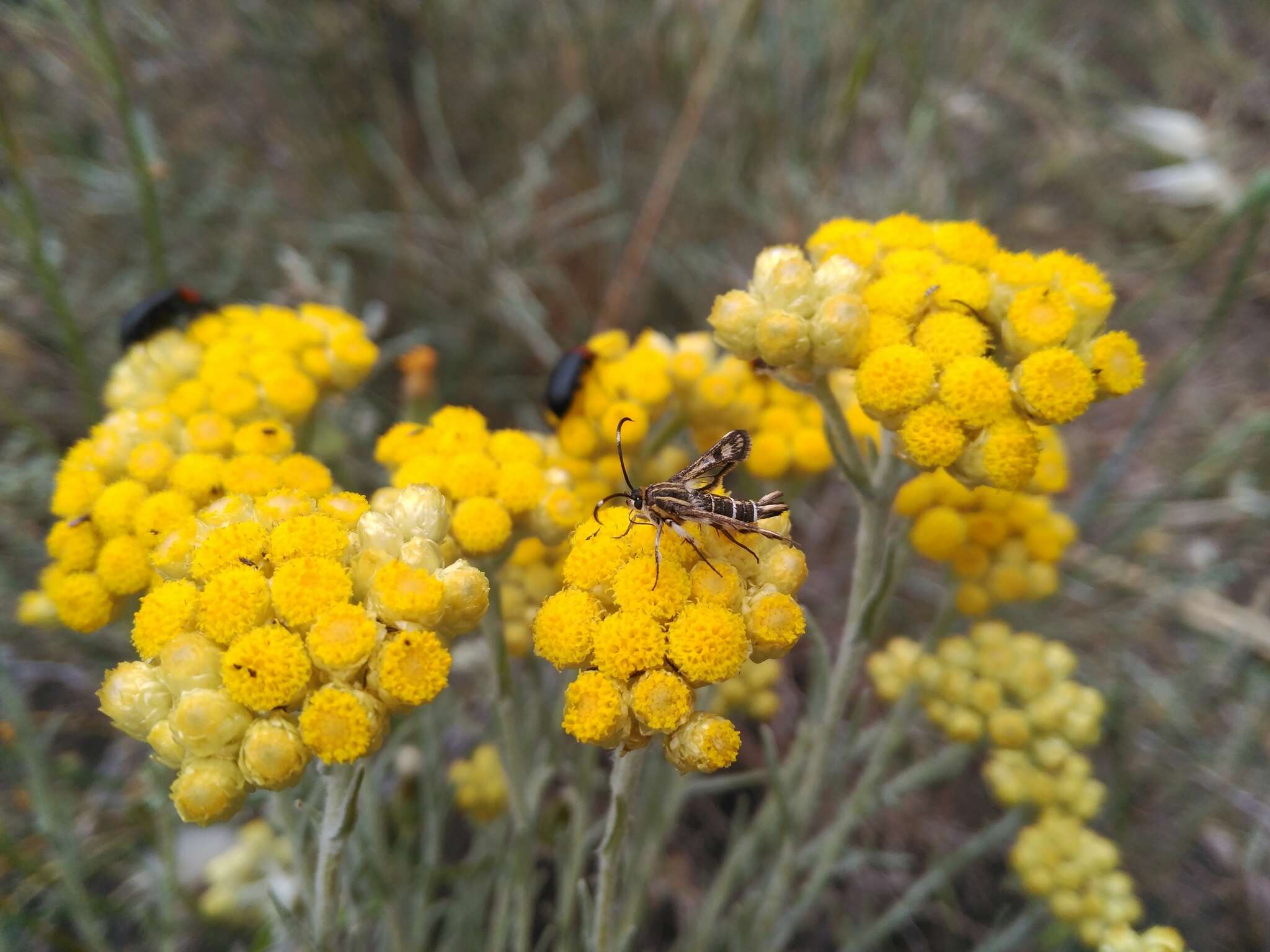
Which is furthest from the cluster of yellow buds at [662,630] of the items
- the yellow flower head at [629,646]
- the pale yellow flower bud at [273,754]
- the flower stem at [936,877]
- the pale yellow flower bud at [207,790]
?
the flower stem at [936,877]

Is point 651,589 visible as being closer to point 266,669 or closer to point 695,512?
point 695,512

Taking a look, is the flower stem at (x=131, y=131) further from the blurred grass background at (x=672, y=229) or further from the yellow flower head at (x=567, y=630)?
the yellow flower head at (x=567, y=630)

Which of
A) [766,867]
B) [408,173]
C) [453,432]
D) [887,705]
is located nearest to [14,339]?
[408,173]

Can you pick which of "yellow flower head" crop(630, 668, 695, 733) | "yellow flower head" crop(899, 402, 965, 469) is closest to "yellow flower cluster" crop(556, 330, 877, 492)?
"yellow flower head" crop(899, 402, 965, 469)

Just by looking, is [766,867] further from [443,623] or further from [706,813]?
[443,623]

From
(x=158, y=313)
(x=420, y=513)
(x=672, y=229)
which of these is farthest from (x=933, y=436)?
(x=672, y=229)
